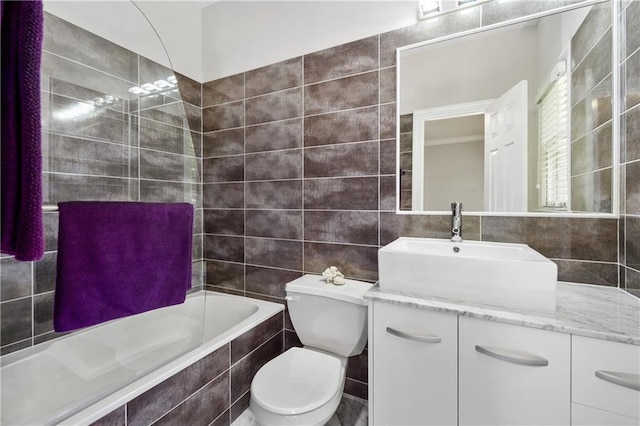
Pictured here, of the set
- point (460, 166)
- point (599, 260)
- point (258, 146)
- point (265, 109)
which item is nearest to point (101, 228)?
point (258, 146)

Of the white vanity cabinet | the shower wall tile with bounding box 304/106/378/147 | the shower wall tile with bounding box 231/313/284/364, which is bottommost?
the shower wall tile with bounding box 231/313/284/364

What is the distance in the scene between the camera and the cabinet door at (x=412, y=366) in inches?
42.0

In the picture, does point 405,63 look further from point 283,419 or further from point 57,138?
point 283,419

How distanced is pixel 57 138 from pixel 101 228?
389 mm

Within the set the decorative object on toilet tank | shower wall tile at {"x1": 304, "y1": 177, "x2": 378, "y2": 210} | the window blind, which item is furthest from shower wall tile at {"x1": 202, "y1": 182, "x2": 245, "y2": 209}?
the window blind

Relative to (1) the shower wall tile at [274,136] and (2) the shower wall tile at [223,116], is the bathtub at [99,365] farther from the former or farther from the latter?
(2) the shower wall tile at [223,116]

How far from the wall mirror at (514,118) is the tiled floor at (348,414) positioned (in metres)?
1.24

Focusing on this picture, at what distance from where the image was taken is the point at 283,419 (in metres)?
1.13

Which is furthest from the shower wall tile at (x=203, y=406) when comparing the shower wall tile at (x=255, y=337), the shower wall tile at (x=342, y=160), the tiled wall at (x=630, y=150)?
the tiled wall at (x=630, y=150)

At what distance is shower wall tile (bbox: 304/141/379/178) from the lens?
5.58ft

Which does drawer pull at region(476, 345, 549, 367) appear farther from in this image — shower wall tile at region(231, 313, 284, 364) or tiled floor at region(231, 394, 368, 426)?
shower wall tile at region(231, 313, 284, 364)

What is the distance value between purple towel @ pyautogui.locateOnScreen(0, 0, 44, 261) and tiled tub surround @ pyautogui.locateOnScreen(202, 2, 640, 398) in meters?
1.37

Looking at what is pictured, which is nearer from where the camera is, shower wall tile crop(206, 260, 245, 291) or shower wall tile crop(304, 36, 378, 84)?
shower wall tile crop(304, 36, 378, 84)

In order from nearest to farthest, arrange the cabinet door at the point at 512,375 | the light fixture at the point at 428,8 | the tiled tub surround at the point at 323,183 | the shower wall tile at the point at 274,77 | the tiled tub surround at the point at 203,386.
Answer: the cabinet door at the point at 512,375
the tiled tub surround at the point at 203,386
the tiled tub surround at the point at 323,183
the light fixture at the point at 428,8
the shower wall tile at the point at 274,77
